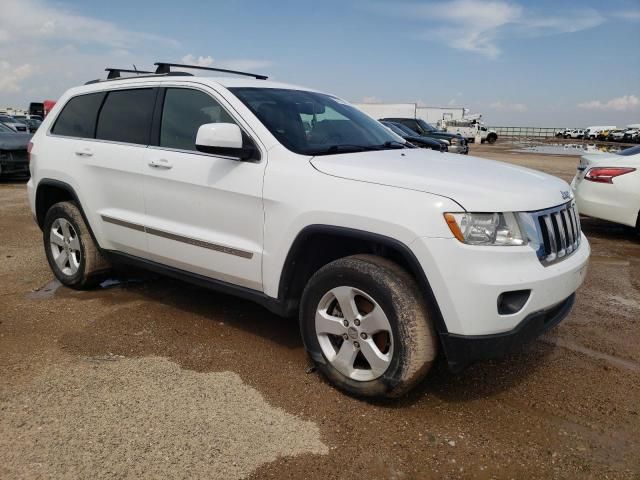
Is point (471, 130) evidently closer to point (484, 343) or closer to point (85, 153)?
point (85, 153)

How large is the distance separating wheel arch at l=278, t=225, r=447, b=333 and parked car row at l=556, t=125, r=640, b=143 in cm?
5625

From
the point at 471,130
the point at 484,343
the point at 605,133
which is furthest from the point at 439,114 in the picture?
the point at 484,343

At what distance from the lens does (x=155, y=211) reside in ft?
12.7

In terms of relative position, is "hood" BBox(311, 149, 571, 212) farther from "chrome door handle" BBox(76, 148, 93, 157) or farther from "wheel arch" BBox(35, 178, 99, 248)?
"wheel arch" BBox(35, 178, 99, 248)

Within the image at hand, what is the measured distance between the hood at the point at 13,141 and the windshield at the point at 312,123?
10.8 meters

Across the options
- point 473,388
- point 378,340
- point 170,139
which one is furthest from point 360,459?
point 170,139

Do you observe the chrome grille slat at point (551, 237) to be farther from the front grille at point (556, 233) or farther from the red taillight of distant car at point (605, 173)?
the red taillight of distant car at point (605, 173)

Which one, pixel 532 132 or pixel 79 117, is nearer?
pixel 79 117

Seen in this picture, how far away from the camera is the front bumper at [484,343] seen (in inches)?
105

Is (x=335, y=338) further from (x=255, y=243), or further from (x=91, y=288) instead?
(x=91, y=288)

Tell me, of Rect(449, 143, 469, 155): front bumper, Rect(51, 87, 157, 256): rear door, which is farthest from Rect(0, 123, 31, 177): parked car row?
Rect(449, 143, 469, 155): front bumper

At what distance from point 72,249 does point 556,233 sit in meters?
3.89

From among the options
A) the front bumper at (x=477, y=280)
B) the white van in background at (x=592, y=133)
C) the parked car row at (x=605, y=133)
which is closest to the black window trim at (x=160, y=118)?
the front bumper at (x=477, y=280)

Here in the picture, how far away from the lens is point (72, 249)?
188 inches
